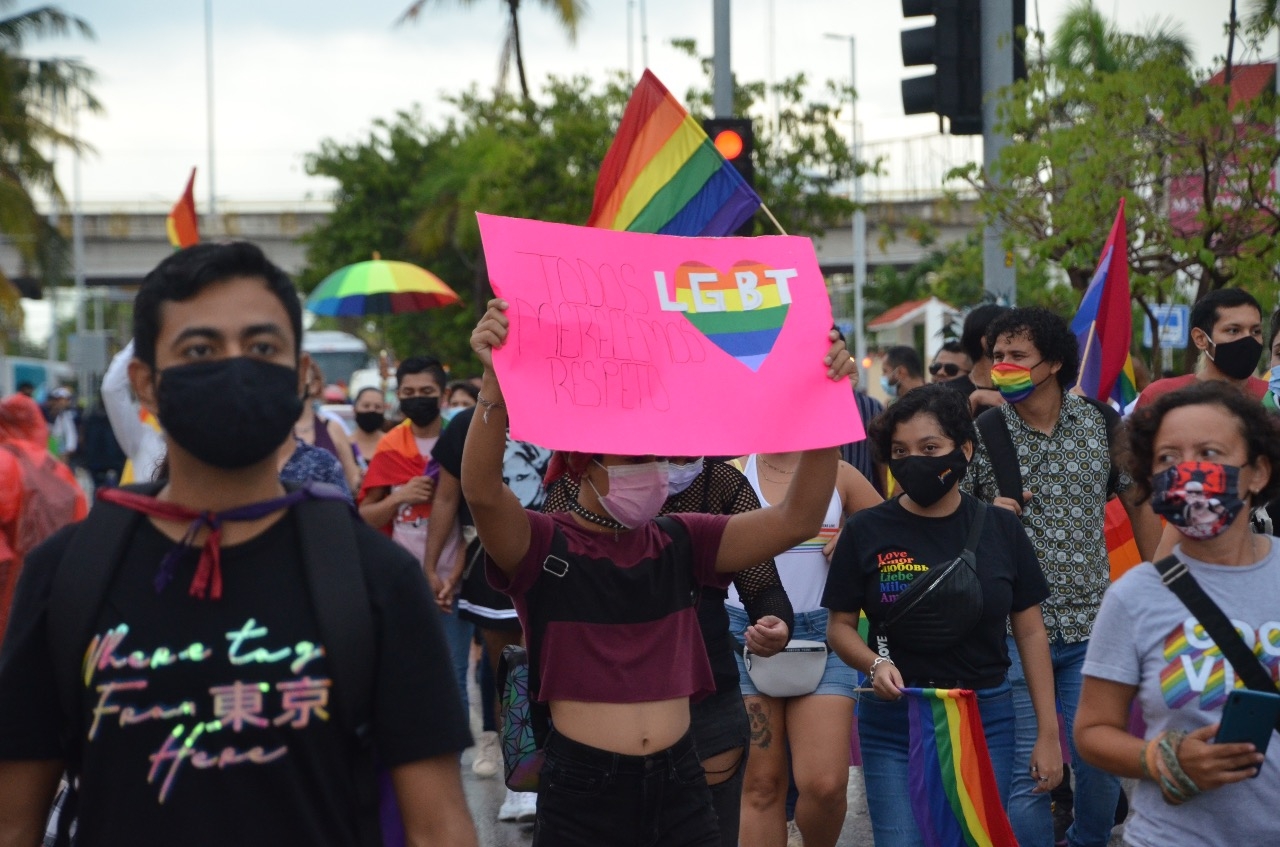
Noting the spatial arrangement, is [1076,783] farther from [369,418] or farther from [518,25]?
[518,25]

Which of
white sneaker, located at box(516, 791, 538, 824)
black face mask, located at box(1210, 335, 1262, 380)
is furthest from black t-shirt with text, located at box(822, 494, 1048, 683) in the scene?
white sneaker, located at box(516, 791, 538, 824)

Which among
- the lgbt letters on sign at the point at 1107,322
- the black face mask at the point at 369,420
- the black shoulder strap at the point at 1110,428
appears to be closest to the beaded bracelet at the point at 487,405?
the black shoulder strap at the point at 1110,428

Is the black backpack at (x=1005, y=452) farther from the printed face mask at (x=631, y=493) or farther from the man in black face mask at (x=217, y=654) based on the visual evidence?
the man in black face mask at (x=217, y=654)

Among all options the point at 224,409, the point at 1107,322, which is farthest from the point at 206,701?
the point at 1107,322

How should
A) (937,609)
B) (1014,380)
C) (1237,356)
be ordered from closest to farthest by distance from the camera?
1. (937,609)
2. (1014,380)
3. (1237,356)

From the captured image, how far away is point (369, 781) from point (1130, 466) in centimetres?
199

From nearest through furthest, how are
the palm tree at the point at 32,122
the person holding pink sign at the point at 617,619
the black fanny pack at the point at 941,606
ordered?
the person holding pink sign at the point at 617,619 → the black fanny pack at the point at 941,606 → the palm tree at the point at 32,122

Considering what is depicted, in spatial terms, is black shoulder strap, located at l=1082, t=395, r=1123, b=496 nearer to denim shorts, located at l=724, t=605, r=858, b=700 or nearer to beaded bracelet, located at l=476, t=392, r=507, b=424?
denim shorts, located at l=724, t=605, r=858, b=700

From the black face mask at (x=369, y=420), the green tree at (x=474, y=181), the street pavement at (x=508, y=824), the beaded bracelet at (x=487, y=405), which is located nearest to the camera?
the beaded bracelet at (x=487, y=405)

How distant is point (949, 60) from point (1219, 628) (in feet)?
23.7

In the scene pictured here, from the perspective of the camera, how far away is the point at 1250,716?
3154 millimetres

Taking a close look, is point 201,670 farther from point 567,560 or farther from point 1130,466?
point 1130,466

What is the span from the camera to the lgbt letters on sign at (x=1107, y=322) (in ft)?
27.9

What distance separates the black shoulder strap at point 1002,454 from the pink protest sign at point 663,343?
222 centimetres
